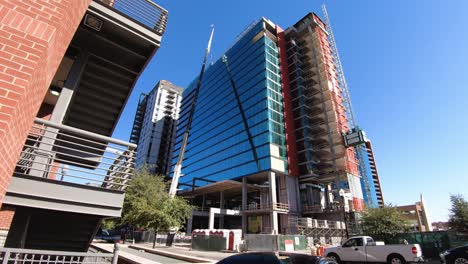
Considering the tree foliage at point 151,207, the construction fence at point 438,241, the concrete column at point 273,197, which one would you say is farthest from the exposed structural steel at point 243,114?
the construction fence at point 438,241

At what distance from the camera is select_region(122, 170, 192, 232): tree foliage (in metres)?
28.3

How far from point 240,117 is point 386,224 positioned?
38.7 meters

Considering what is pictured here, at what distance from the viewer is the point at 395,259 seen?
1398cm

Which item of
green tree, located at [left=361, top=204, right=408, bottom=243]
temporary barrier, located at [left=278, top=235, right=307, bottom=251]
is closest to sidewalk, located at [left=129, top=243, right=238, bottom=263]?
temporary barrier, located at [left=278, top=235, right=307, bottom=251]

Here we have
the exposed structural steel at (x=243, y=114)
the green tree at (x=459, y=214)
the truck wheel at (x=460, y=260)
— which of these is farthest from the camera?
the exposed structural steel at (x=243, y=114)

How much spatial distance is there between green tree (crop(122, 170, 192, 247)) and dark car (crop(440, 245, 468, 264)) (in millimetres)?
24754

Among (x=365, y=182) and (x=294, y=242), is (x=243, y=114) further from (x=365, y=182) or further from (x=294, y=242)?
(x=365, y=182)

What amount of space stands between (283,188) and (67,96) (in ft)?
149

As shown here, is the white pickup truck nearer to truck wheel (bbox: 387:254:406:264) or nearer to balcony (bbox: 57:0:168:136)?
truck wheel (bbox: 387:254:406:264)

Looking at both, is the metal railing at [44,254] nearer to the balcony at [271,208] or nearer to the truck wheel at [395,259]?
the truck wheel at [395,259]

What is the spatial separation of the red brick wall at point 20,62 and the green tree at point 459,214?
35715 millimetres

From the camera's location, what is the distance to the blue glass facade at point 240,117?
5112 centimetres

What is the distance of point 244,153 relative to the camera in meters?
54.5

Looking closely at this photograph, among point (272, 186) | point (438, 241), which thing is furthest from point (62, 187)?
point (272, 186)
